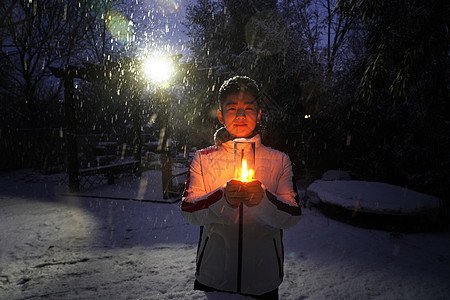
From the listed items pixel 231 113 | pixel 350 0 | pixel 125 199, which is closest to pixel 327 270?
pixel 231 113

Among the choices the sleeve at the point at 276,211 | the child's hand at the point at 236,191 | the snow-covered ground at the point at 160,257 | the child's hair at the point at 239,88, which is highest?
the child's hair at the point at 239,88

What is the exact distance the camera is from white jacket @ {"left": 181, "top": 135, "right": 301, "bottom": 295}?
144 centimetres

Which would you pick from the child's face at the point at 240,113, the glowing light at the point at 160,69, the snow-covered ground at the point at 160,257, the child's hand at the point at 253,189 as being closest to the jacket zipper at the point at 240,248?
the snow-covered ground at the point at 160,257

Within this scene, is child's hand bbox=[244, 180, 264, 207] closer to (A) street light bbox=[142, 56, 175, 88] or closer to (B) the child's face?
(B) the child's face

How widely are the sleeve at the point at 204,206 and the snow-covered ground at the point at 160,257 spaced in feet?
1.61

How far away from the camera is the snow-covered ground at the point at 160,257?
11.3ft

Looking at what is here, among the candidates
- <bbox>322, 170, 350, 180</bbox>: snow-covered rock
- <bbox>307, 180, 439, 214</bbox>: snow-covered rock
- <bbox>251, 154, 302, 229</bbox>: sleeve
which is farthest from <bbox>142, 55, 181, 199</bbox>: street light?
<bbox>251, 154, 302, 229</bbox>: sleeve

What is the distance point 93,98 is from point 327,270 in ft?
67.8

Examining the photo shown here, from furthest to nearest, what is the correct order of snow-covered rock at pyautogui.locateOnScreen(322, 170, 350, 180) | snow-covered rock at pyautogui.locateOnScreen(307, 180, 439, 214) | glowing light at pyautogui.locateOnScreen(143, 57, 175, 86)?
snow-covered rock at pyautogui.locateOnScreen(322, 170, 350, 180), glowing light at pyautogui.locateOnScreen(143, 57, 175, 86), snow-covered rock at pyautogui.locateOnScreen(307, 180, 439, 214)

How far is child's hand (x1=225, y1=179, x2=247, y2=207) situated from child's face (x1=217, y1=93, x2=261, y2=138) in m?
0.48

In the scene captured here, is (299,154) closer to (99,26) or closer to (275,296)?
(275,296)

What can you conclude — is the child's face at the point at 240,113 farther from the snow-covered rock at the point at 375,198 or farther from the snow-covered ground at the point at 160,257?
the snow-covered rock at the point at 375,198

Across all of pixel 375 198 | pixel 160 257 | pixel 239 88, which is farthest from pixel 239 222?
A: pixel 375 198

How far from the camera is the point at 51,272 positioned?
3.85m
